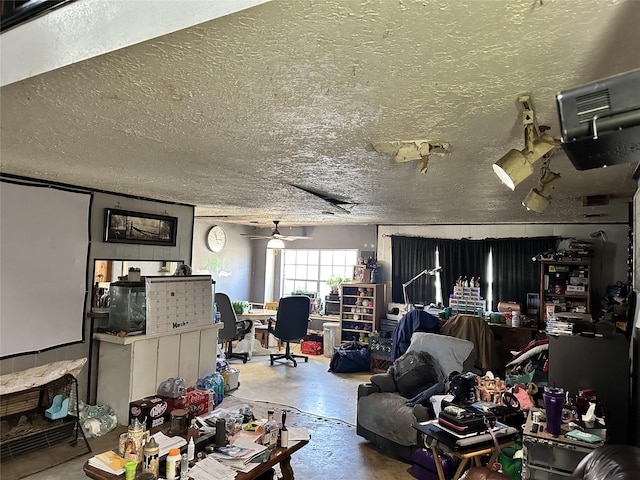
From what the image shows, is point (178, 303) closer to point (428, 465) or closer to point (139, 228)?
point (139, 228)

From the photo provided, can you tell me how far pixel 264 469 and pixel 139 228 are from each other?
2.92 metres

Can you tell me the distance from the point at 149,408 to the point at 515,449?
3.08 meters

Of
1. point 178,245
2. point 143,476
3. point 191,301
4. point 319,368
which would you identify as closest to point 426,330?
point 319,368

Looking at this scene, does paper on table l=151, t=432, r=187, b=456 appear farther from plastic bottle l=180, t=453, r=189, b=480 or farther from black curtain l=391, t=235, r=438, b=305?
black curtain l=391, t=235, r=438, b=305

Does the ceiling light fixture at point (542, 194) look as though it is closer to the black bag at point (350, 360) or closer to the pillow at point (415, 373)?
the pillow at point (415, 373)

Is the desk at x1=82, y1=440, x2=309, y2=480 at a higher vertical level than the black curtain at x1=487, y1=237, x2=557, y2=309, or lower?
lower

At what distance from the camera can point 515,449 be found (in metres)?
2.79

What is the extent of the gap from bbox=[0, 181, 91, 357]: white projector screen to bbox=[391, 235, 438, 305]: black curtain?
15.5ft

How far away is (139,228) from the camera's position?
447cm

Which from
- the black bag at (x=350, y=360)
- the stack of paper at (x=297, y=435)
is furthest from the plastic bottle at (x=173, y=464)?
the black bag at (x=350, y=360)

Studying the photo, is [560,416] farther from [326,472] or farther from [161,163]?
[161,163]

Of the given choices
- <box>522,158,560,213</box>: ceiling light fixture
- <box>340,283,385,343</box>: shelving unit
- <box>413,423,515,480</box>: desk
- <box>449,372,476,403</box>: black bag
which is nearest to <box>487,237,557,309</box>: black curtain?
<box>340,283,385,343</box>: shelving unit

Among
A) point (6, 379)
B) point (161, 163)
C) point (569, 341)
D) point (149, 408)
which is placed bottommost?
point (149, 408)

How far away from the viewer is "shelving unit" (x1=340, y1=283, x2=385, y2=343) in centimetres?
695
